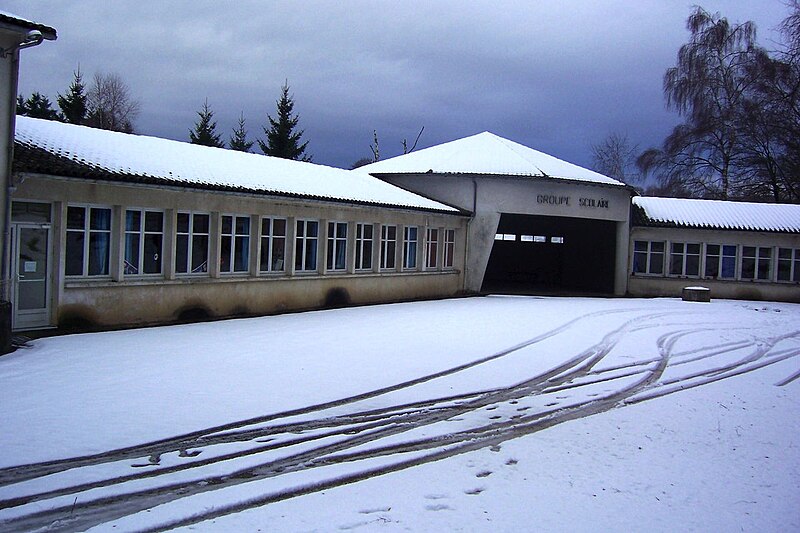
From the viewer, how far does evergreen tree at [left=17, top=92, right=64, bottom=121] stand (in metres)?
46.7

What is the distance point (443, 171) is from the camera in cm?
2928

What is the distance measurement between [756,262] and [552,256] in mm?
12009

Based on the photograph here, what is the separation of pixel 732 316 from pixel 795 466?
1746 centimetres

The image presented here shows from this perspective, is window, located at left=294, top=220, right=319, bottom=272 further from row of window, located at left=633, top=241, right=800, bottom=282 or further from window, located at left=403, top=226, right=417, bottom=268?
row of window, located at left=633, top=241, right=800, bottom=282

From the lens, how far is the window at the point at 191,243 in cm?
1717

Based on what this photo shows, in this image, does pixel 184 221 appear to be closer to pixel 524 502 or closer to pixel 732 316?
pixel 524 502

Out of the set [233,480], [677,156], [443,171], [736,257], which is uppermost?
[677,156]

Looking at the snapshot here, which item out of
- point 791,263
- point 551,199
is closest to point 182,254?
point 551,199

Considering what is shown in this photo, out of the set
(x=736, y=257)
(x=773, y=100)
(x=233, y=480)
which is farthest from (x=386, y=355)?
(x=773, y=100)

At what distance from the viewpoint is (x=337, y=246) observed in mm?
22422

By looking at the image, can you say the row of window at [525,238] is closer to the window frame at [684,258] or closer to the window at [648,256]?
the window at [648,256]

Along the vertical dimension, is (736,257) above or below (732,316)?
above

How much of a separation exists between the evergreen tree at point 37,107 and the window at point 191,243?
112 ft

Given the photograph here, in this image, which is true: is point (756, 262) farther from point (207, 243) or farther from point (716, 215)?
point (207, 243)
